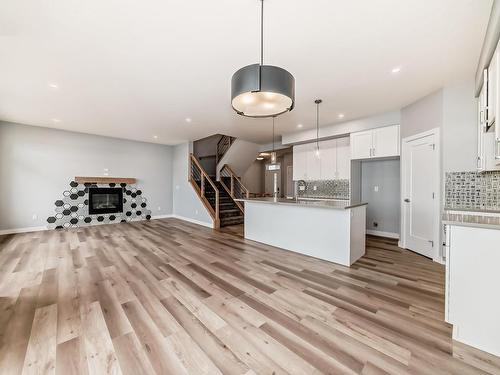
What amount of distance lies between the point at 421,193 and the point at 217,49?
14.0 ft

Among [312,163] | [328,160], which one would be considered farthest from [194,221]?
[328,160]

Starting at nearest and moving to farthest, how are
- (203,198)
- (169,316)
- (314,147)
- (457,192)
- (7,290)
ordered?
1. (169,316)
2. (7,290)
3. (457,192)
4. (314,147)
5. (203,198)

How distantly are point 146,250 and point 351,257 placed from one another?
3.81m

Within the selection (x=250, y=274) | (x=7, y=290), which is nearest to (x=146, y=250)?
(x=7, y=290)

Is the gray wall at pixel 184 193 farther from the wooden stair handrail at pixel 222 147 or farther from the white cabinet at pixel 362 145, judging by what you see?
the white cabinet at pixel 362 145

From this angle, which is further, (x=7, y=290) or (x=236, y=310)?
(x=7, y=290)

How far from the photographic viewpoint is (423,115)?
395 cm

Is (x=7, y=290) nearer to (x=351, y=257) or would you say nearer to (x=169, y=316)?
(x=169, y=316)

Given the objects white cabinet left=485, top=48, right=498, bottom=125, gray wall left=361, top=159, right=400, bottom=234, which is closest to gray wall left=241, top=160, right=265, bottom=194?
gray wall left=361, top=159, right=400, bottom=234

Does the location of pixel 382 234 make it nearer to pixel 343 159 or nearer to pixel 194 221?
pixel 343 159

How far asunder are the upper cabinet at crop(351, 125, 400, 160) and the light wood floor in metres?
2.26

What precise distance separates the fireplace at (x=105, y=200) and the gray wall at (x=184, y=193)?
189 cm

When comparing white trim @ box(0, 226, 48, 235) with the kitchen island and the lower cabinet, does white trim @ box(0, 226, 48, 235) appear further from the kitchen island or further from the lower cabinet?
the lower cabinet

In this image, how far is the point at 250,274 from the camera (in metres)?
3.16
